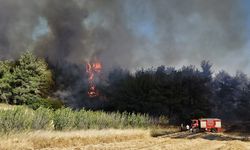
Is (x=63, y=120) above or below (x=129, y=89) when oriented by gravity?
below

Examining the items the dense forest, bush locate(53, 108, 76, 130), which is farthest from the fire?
bush locate(53, 108, 76, 130)

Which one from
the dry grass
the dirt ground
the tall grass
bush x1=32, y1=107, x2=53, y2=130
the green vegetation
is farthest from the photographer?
the green vegetation

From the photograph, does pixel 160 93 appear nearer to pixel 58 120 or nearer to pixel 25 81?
pixel 25 81

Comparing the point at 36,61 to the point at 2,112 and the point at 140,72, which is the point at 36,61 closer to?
the point at 140,72

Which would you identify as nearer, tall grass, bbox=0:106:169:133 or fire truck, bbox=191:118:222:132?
tall grass, bbox=0:106:169:133

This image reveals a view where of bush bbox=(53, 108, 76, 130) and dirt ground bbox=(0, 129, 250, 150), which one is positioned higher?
bush bbox=(53, 108, 76, 130)

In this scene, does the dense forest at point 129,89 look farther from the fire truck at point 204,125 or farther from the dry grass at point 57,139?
the dry grass at point 57,139

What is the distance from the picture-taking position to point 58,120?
31.5 metres

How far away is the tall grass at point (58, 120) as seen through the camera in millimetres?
25703

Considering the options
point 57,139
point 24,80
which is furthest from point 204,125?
point 57,139

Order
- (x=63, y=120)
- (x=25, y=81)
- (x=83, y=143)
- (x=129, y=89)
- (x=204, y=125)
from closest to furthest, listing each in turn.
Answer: (x=83, y=143) → (x=63, y=120) → (x=25, y=81) → (x=204, y=125) → (x=129, y=89)

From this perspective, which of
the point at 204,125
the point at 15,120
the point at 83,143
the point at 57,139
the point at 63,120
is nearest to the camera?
the point at 15,120

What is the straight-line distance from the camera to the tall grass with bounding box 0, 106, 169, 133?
2570 centimetres

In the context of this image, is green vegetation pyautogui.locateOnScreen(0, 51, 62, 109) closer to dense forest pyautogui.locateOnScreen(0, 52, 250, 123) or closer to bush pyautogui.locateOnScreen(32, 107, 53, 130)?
dense forest pyautogui.locateOnScreen(0, 52, 250, 123)
